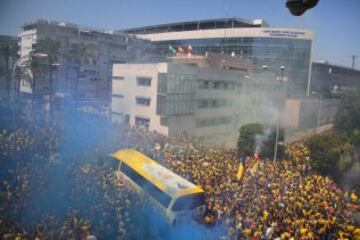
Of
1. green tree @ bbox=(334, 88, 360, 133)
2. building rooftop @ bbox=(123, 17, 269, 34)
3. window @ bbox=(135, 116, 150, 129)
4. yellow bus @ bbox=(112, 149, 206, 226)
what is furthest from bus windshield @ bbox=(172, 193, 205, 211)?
building rooftop @ bbox=(123, 17, 269, 34)

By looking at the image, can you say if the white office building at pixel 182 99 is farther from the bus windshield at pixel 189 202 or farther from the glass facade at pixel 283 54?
the bus windshield at pixel 189 202

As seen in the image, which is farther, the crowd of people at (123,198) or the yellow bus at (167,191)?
the yellow bus at (167,191)

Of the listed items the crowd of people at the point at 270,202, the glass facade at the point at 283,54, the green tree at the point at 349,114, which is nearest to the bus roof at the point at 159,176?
the crowd of people at the point at 270,202

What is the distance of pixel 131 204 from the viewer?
1059 centimetres

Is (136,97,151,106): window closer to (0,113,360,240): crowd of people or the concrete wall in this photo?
(0,113,360,240): crowd of people

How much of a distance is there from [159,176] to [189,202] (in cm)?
150

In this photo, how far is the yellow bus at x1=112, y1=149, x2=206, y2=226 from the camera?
11.1 m

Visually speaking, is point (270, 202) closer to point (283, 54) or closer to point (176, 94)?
point (176, 94)

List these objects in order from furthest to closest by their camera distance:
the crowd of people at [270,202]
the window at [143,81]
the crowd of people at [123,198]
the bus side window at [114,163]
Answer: the window at [143,81] < the bus side window at [114,163] < the crowd of people at [270,202] < the crowd of people at [123,198]

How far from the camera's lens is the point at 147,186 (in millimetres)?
12102

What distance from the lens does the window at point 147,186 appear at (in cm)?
1138

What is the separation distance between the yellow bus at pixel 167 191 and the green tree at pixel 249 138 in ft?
36.2

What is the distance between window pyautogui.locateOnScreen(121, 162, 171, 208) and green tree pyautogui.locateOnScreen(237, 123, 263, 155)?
443 inches

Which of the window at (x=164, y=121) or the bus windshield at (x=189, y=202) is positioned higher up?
the window at (x=164, y=121)
